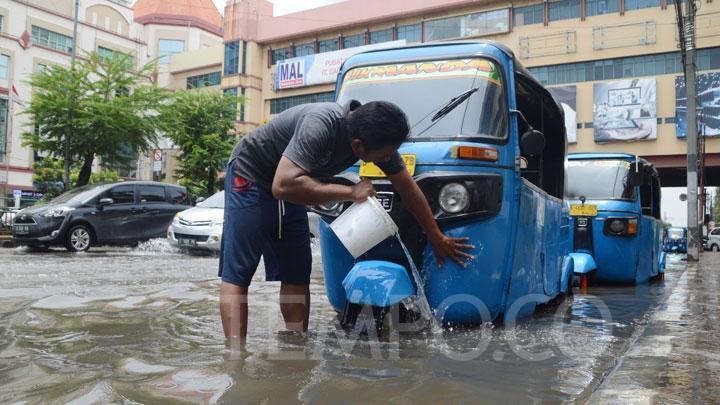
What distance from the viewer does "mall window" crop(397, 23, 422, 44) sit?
119ft

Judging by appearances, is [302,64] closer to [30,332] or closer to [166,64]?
[166,64]

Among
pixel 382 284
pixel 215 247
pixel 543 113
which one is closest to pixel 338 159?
pixel 382 284

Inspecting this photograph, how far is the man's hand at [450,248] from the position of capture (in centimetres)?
356

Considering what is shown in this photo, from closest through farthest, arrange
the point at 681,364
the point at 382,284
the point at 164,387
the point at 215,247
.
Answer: the point at 164,387, the point at 681,364, the point at 382,284, the point at 215,247

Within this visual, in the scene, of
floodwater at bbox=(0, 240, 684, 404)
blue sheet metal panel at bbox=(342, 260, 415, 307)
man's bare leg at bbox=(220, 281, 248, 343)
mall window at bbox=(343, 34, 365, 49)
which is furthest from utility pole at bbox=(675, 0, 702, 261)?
mall window at bbox=(343, 34, 365, 49)

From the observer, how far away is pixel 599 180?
7.98 metres

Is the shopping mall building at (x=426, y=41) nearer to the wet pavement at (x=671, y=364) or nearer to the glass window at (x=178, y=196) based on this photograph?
the glass window at (x=178, y=196)

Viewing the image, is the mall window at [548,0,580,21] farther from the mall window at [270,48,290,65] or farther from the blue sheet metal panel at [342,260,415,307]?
the blue sheet metal panel at [342,260,415,307]

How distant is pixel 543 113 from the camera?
16.6ft

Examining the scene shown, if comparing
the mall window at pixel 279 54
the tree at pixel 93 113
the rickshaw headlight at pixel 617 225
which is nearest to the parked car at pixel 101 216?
the tree at pixel 93 113

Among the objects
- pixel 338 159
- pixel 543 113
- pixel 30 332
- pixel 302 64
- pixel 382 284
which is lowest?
pixel 30 332

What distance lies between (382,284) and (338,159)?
0.74 meters

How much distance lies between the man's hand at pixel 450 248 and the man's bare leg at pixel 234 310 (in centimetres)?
113

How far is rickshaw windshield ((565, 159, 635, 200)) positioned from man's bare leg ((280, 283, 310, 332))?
16.7 ft
